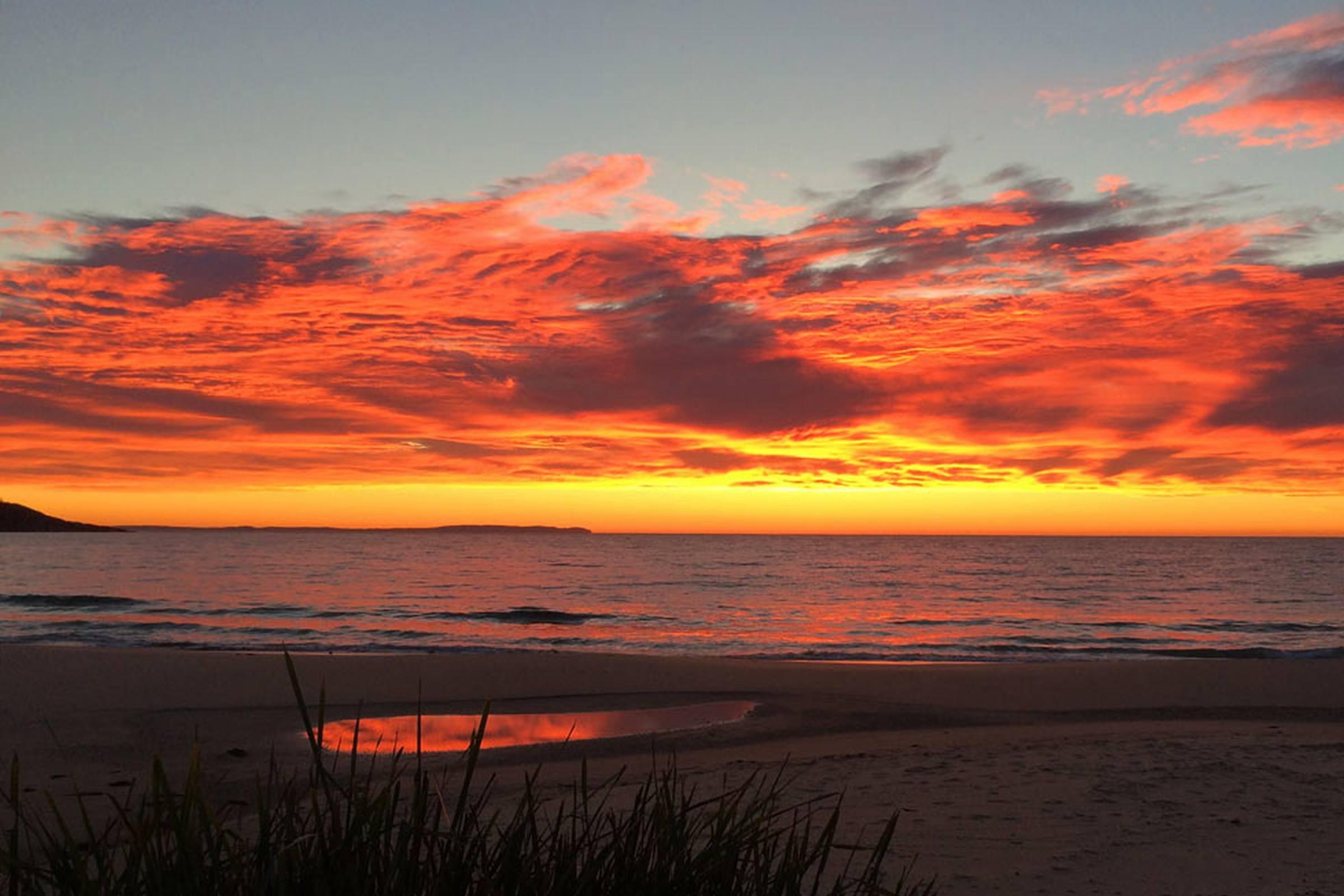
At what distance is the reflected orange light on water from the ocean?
273 inches

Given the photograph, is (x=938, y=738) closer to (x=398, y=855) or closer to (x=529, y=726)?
(x=529, y=726)

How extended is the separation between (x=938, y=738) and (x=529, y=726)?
4762 mm

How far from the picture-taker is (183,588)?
37938mm

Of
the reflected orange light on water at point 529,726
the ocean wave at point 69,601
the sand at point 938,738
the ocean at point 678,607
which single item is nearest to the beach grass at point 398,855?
the sand at point 938,738

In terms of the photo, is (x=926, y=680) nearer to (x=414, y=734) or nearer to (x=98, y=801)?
(x=414, y=734)

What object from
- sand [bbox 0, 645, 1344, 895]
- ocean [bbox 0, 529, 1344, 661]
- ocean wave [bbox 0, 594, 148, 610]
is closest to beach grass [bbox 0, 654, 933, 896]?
sand [bbox 0, 645, 1344, 895]

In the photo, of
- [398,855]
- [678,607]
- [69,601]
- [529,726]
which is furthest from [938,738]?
[69,601]

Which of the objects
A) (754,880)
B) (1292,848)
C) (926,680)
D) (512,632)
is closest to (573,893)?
(754,880)

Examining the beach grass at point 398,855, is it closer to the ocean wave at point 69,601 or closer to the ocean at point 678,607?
the ocean at point 678,607

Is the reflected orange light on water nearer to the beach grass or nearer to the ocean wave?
the beach grass

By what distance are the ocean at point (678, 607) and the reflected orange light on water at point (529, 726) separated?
6.94 metres

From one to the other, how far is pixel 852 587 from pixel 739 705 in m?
32.3

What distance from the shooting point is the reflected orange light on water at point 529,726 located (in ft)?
36.1

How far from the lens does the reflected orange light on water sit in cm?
1100
